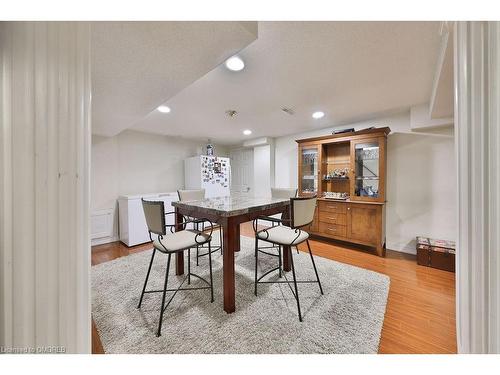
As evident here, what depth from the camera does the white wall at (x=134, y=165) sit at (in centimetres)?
345

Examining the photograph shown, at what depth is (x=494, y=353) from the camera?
0.51 meters

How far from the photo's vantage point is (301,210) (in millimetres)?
1668

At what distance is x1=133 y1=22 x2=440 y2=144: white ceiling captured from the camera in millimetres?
1282

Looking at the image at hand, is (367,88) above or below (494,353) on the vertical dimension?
above

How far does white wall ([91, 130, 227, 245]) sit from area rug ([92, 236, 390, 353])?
1.74 metres

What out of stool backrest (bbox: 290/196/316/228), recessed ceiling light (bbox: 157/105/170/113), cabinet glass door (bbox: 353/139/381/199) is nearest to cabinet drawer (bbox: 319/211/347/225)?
cabinet glass door (bbox: 353/139/381/199)

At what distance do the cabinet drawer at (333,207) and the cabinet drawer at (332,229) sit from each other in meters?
0.24

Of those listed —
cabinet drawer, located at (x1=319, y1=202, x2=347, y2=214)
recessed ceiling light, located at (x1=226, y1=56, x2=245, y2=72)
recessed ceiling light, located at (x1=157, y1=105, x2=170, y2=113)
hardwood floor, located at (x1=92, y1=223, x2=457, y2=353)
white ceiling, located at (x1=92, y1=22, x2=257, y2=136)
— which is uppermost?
recessed ceiling light, located at (x1=157, y1=105, x2=170, y2=113)

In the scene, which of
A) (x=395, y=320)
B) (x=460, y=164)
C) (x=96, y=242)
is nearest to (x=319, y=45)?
(x=460, y=164)

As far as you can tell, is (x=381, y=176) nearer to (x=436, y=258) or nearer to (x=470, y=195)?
(x=436, y=258)

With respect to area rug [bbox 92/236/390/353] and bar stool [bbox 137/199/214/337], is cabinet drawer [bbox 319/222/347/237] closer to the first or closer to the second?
area rug [bbox 92/236/390/353]

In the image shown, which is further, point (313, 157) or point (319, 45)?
point (313, 157)

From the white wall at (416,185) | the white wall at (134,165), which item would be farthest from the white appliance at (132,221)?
the white wall at (416,185)
